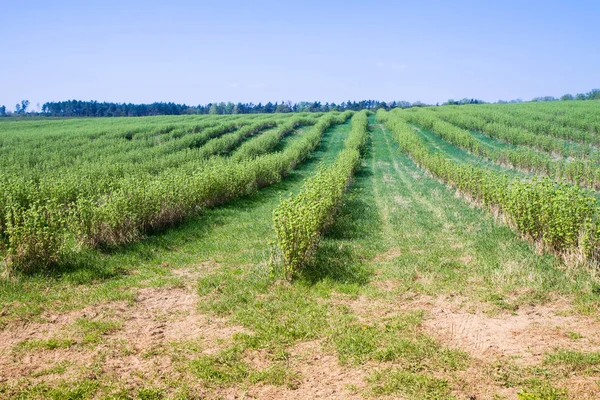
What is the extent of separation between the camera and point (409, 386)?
16.9 feet

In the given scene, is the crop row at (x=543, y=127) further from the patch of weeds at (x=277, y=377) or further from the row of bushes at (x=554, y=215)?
the patch of weeds at (x=277, y=377)

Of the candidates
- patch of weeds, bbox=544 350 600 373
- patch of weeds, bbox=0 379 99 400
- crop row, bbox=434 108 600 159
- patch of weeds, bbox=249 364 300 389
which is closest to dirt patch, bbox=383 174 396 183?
crop row, bbox=434 108 600 159

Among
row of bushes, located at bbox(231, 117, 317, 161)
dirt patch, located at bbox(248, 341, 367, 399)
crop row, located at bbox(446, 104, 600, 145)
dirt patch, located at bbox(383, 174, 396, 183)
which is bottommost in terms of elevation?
dirt patch, located at bbox(248, 341, 367, 399)

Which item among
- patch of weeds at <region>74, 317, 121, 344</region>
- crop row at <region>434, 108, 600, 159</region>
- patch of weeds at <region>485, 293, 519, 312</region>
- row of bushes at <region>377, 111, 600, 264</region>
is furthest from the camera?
crop row at <region>434, 108, 600, 159</region>

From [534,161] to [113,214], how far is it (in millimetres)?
23855

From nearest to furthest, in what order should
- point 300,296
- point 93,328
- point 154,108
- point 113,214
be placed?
point 93,328, point 300,296, point 113,214, point 154,108

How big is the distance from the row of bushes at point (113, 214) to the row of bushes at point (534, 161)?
1281 cm

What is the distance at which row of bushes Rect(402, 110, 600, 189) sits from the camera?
20345 mm

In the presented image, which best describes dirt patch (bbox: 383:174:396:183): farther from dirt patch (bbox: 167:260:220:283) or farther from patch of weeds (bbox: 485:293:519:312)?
patch of weeds (bbox: 485:293:519:312)

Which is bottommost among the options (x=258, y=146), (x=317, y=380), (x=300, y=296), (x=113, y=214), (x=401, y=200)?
(x=317, y=380)

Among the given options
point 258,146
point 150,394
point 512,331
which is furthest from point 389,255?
point 258,146

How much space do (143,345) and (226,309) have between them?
163cm

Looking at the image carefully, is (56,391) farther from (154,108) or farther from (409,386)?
(154,108)

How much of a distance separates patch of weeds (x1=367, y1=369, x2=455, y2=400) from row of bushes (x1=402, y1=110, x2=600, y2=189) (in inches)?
462
